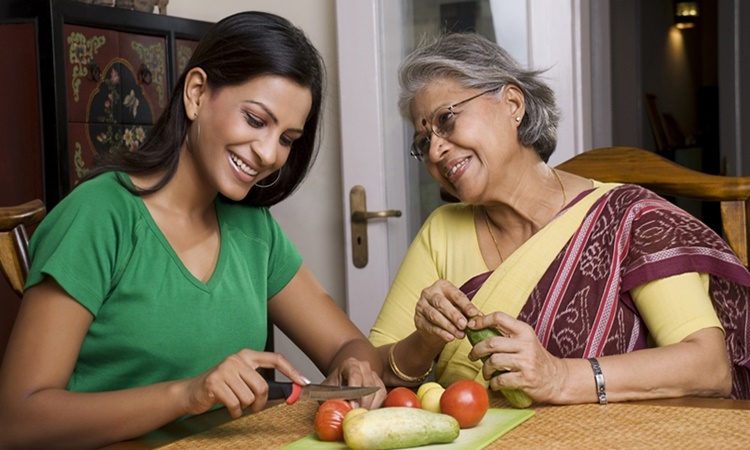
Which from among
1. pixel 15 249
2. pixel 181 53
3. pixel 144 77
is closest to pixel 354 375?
pixel 15 249

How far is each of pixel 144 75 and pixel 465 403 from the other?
2008mm

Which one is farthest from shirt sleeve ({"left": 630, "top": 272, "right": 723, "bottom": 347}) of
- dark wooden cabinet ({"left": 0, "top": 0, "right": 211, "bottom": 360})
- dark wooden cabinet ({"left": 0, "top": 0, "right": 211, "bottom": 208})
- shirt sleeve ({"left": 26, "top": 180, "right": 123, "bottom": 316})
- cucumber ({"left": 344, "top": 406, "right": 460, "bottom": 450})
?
dark wooden cabinet ({"left": 0, "top": 0, "right": 211, "bottom": 360})

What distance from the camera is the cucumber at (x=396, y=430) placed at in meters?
1.29

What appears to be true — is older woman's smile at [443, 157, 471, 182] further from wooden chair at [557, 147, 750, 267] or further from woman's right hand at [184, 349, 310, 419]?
woman's right hand at [184, 349, 310, 419]

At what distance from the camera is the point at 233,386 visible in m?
1.42

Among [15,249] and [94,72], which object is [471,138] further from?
[94,72]

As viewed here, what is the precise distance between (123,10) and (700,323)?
1.98m

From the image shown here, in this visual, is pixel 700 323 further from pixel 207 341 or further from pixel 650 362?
pixel 207 341

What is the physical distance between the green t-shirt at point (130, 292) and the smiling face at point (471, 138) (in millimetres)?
471

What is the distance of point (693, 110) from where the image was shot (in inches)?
309

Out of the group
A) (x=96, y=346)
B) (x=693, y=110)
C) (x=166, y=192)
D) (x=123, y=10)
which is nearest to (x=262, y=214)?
(x=166, y=192)

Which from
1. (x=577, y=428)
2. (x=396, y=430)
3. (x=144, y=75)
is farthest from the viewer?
(x=144, y=75)

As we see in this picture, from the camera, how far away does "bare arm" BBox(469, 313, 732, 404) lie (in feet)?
5.14

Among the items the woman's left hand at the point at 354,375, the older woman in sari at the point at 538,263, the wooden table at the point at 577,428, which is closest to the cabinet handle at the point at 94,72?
the older woman in sari at the point at 538,263
